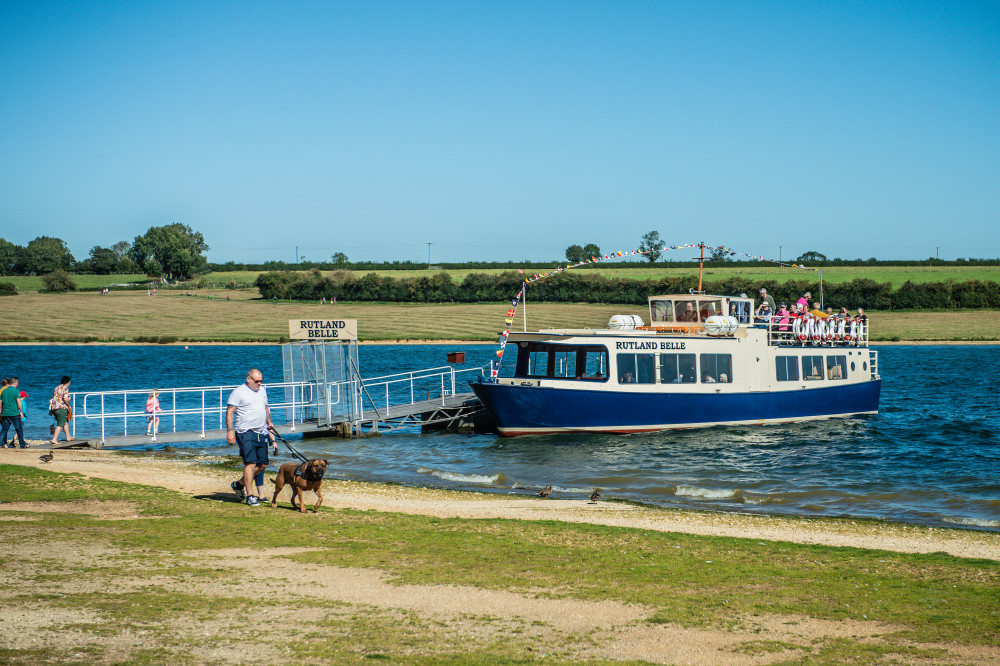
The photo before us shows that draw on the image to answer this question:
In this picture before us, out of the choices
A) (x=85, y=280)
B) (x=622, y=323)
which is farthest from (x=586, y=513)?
(x=85, y=280)

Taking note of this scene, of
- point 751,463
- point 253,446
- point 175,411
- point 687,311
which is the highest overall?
point 687,311

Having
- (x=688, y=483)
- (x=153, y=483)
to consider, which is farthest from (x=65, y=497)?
(x=688, y=483)

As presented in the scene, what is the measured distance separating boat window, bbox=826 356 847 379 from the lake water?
2081 millimetres

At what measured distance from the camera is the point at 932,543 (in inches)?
611

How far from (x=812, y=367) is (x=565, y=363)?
12.2 meters

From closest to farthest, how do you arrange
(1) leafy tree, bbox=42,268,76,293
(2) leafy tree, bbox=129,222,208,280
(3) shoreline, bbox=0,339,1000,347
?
(3) shoreline, bbox=0,339,1000,347, (1) leafy tree, bbox=42,268,76,293, (2) leafy tree, bbox=129,222,208,280

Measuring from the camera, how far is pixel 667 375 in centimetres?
3162

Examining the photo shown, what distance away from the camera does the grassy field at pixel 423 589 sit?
28.2 ft

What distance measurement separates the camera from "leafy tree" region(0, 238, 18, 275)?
540 ft

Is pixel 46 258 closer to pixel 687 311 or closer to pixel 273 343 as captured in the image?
pixel 273 343

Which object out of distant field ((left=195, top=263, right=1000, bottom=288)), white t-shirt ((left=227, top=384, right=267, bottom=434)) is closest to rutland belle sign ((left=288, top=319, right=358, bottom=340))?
white t-shirt ((left=227, top=384, right=267, bottom=434))

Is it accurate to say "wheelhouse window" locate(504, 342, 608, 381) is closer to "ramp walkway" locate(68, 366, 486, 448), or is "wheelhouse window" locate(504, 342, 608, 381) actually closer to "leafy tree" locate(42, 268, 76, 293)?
"ramp walkway" locate(68, 366, 486, 448)

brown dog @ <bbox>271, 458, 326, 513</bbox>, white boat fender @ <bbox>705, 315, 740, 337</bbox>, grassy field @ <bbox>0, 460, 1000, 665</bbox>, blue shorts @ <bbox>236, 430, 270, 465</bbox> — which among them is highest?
white boat fender @ <bbox>705, 315, 740, 337</bbox>

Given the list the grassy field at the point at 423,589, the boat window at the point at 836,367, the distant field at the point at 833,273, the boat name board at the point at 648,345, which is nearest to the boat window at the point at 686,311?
the boat name board at the point at 648,345
